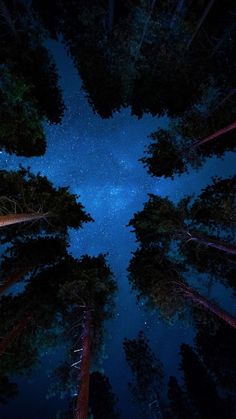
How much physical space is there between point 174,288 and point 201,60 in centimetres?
1096

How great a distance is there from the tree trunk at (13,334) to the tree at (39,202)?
3908mm

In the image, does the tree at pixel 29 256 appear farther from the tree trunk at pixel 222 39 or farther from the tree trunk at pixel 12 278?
the tree trunk at pixel 222 39

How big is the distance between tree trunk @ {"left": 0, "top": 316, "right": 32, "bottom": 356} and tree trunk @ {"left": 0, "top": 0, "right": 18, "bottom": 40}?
12.3 m

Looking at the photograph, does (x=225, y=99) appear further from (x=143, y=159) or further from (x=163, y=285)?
(x=163, y=285)

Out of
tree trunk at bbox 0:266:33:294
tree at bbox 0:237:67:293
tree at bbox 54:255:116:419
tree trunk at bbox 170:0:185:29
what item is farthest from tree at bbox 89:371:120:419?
tree trunk at bbox 170:0:185:29

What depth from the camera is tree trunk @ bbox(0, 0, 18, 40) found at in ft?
39.8

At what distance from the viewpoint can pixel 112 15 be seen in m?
13.3

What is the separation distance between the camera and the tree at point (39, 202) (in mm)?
11367

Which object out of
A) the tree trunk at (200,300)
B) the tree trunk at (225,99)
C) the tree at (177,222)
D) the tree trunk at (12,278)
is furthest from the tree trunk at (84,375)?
the tree trunk at (225,99)

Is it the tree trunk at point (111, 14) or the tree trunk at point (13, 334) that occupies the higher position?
the tree trunk at point (111, 14)

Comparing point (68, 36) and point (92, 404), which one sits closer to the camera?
point (68, 36)

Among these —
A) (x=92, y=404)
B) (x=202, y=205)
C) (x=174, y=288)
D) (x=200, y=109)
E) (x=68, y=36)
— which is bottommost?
(x=92, y=404)

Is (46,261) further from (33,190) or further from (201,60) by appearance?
(201,60)

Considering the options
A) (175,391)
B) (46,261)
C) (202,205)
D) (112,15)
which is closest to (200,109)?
(202,205)
